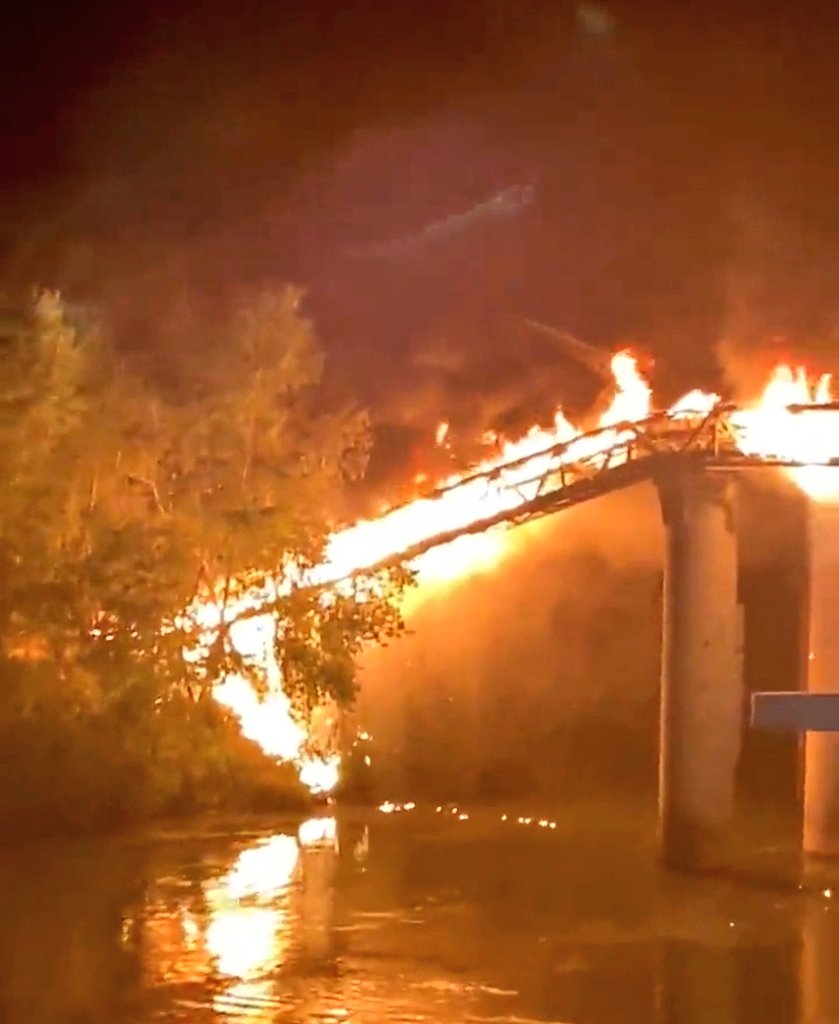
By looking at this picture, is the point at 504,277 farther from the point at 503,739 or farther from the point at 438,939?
the point at 438,939

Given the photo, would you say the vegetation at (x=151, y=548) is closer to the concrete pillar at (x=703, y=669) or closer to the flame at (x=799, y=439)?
the concrete pillar at (x=703, y=669)

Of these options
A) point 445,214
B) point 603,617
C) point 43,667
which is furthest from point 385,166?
point 43,667

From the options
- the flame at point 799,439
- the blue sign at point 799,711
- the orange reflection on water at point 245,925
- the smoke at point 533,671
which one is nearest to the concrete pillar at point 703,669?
the flame at point 799,439

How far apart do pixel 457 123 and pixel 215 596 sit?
9944mm

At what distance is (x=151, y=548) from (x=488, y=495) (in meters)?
5.17

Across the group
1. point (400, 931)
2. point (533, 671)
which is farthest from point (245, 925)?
point (533, 671)

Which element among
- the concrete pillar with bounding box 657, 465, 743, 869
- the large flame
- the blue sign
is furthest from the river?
the blue sign

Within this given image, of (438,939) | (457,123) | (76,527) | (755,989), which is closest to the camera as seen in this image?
(755,989)

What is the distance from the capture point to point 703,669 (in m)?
21.5

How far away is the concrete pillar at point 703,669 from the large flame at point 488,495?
93 cm

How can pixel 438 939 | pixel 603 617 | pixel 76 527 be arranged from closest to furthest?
pixel 438 939
pixel 76 527
pixel 603 617

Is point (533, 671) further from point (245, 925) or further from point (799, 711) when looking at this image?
point (799, 711)

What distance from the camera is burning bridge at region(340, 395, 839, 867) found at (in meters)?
21.4

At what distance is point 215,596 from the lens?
880 inches
